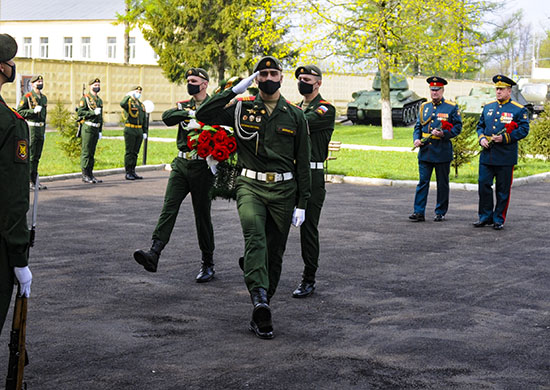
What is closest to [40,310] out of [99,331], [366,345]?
[99,331]

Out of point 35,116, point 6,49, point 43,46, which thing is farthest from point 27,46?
point 6,49

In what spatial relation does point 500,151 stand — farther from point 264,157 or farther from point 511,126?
point 264,157

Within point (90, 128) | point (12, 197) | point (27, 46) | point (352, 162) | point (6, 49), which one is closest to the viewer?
point (12, 197)

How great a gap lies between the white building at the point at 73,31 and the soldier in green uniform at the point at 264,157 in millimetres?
52878

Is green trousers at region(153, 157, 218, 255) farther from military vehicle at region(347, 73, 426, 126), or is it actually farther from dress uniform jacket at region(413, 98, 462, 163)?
military vehicle at region(347, 73, 426, 126)

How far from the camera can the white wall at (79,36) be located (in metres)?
60.1

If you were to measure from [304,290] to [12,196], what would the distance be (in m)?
3.96

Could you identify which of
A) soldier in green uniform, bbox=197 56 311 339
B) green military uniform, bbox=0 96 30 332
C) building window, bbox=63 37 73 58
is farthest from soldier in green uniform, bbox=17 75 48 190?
building window, bbox=63 37 73 58

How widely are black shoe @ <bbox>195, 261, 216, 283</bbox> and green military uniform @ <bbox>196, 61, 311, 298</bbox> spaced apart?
162 cm

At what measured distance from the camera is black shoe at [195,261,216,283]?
8477 mm

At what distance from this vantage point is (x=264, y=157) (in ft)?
22.4

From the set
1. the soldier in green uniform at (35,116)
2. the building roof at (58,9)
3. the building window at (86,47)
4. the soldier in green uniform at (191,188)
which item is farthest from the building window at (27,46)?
the soldier in green uniform at (191,188)

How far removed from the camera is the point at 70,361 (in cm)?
581

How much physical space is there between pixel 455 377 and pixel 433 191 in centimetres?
1146
